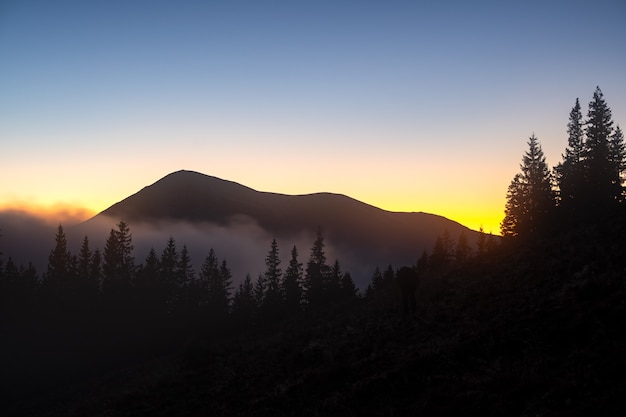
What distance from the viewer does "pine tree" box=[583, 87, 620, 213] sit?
4848 centimetres

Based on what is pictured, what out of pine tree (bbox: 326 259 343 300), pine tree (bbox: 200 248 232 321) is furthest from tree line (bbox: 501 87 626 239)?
pine tree (bbox: 200 248 232 321)

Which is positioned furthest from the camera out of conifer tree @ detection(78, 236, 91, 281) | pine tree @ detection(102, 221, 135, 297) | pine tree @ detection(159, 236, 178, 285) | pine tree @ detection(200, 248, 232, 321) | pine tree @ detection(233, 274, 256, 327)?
conifer tree @ detection(78, 236, 91, 281)

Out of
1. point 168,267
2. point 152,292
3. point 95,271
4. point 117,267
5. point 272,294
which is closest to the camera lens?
point 272,294

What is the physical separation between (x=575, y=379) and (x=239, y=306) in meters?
62.3

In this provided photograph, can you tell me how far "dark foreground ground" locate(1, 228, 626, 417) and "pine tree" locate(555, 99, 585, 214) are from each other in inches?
881

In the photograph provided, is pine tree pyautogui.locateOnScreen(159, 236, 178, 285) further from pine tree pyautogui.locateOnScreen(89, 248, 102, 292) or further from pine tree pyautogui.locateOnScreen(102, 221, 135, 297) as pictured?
pine tree pyautogui.locateOnScreen(89, 248, 102, 292)

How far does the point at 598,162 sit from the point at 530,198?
29.5 ft

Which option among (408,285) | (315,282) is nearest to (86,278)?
(315,282)

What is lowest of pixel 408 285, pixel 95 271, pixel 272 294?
pixel 272 294

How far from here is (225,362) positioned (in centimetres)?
2788

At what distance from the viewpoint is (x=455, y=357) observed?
15.5 m

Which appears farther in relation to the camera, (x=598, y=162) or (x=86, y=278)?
(x=86, y=278)

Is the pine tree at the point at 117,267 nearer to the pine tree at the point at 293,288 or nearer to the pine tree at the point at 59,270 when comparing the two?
the pine tree at the point at 59,270

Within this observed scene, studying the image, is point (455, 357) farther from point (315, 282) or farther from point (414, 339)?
point (315, 282)
